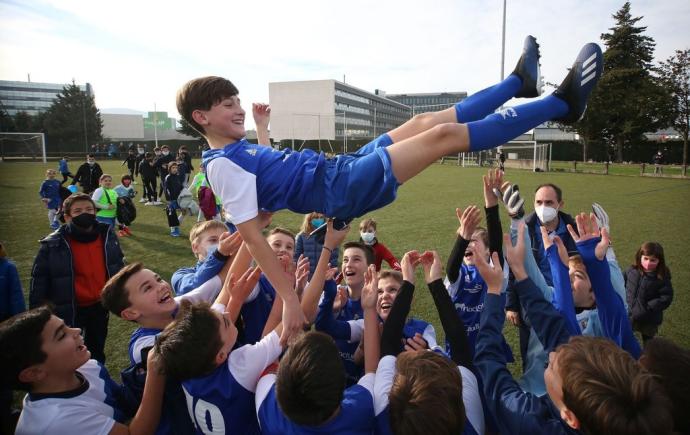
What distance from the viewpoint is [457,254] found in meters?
3.04

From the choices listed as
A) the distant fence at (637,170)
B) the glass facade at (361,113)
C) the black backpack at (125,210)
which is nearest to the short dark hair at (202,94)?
the black backpack at (125,210)

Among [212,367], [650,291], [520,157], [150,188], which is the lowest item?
[650,291]

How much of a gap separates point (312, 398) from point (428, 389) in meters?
0.46

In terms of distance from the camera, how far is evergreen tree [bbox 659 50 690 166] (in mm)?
25859

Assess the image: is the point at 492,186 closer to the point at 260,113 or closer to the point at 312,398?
the point at 260,113

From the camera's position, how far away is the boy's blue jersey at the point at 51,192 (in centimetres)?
1003

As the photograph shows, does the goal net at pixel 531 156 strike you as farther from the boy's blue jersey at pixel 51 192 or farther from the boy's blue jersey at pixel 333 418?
the boy's blue jersey at pixel 333 418

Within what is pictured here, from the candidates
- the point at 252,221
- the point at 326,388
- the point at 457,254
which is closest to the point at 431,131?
the point at 457,254

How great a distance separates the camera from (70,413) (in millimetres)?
1921

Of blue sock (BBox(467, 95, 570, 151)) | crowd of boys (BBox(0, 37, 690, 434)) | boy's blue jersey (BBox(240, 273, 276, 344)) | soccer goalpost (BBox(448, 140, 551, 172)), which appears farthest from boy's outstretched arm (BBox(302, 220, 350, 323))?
soccer goalpost (BBox(448, 140, 551, 172))

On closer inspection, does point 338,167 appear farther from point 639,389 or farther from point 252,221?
point 639,389

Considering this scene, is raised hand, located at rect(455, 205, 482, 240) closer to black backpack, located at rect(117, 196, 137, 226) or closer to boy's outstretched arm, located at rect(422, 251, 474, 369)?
boy's outstretched arm, located at rect(422, 251, 474, 369)

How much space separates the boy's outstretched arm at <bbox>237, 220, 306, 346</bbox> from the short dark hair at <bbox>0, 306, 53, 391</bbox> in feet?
3.67

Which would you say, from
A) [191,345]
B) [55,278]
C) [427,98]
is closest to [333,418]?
[191,345]
